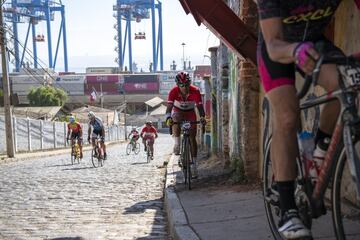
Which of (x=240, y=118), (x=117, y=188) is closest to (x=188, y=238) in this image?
(x=240, y=118)

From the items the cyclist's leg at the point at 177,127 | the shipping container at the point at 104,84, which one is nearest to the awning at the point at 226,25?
the cyclist's leg at the point at 177,127

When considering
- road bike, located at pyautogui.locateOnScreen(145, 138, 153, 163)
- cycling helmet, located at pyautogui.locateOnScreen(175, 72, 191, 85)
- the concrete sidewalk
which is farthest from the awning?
road bike, located at pyautogui.locateOnScreen(145, 138, 153, 163)

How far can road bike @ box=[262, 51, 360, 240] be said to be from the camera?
7.91 feet

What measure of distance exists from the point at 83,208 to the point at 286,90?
18.6 ft

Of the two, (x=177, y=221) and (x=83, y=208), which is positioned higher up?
(x=177, y=221)

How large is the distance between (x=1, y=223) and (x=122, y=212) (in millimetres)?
1682

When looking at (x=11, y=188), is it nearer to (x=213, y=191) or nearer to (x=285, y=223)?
(x=213, y=191)

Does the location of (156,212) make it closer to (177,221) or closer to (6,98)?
(177,221)

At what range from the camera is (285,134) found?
9.29 feet

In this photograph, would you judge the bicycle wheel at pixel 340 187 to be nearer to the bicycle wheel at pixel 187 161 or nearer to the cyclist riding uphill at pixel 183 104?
the bicycle wheel at pixel 187 161

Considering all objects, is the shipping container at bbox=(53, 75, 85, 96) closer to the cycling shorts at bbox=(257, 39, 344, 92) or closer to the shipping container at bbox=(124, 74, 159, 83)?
the shipping container at bbox=(124, 74, 159, 83)

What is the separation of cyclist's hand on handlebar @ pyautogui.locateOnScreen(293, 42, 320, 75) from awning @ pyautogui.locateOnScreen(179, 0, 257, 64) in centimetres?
428

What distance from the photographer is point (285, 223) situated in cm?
288

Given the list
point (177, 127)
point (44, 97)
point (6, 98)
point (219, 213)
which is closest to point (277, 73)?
point (219, 213)
